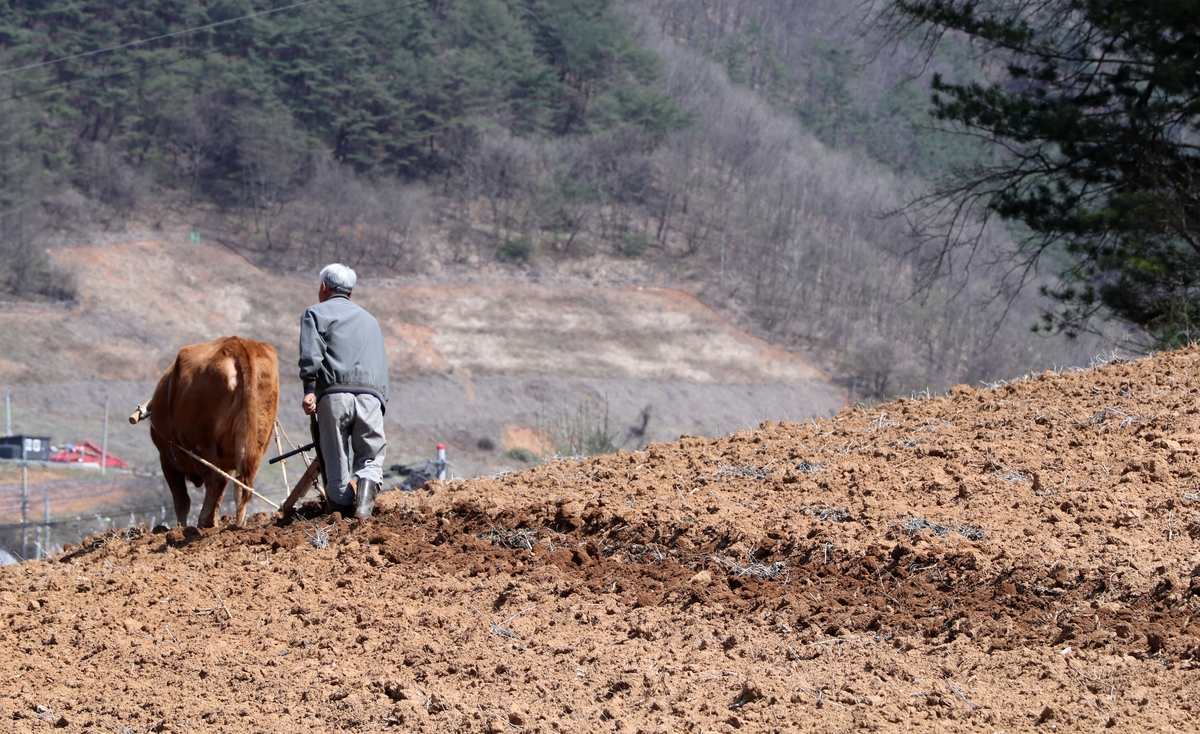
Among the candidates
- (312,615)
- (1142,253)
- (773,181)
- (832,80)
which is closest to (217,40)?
(773,181)

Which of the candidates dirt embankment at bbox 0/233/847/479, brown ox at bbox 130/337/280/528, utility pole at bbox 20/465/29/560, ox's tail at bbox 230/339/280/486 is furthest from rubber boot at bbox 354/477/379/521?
A: dirt embankment at bbox 0/233/847/479

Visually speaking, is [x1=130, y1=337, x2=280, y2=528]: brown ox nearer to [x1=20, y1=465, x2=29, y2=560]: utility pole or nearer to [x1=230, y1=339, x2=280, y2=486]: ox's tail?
[x1=230, y1=339, x2=280, y2=486]: ox's tail

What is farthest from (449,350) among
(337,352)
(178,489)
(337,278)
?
(337,352)

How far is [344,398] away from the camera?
637 centimetres

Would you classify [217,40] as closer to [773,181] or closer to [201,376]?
[773,181]

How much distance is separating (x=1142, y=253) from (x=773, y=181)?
6700cm

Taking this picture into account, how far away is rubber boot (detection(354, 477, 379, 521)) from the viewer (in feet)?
20.9

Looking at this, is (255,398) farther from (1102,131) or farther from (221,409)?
(1102,131)

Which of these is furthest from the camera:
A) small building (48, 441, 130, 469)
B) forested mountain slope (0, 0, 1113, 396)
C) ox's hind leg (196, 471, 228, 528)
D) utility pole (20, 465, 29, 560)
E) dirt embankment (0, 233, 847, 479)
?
forested mountain slope (0, 0, 1113, 396)

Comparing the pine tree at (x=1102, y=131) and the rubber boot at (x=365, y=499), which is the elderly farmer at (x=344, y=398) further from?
the pine tree at (x=1102, y=131)

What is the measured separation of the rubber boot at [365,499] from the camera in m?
6.38

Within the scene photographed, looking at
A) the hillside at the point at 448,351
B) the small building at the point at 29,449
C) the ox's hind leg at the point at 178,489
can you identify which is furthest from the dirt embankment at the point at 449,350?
the ox's hind leg at the point at 178,489

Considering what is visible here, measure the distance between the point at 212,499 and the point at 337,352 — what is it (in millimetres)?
1350

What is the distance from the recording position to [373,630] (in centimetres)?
502
